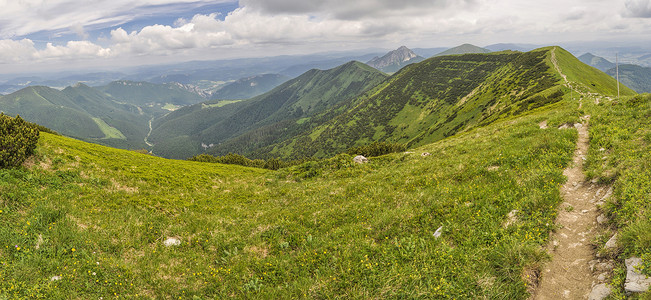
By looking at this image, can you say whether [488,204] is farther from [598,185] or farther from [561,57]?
[561,57]

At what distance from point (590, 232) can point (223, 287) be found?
13212mm

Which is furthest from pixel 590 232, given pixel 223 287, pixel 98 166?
pixel 98 166

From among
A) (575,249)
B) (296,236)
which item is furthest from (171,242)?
(575,249)

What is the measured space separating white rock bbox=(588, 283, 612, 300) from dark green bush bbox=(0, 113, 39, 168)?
1056 inches

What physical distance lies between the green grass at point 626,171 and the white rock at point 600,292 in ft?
0.75

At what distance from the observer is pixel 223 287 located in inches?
350

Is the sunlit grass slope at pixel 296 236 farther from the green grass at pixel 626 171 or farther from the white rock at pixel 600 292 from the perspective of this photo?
the green grass at pixel 626 171

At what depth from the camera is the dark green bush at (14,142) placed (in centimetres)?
1454

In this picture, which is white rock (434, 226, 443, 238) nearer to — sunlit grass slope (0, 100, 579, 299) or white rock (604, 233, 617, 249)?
sunlit grass slope (0, 100, 579, 299)

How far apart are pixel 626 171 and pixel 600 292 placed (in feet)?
23.3

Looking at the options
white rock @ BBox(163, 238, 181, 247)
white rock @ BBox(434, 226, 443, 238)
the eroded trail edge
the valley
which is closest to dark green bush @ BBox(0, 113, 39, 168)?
the valley

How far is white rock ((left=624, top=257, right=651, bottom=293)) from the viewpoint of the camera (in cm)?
600

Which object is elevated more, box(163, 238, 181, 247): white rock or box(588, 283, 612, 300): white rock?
box(163, 238, 181, 247): white rock

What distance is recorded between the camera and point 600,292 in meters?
6.62
